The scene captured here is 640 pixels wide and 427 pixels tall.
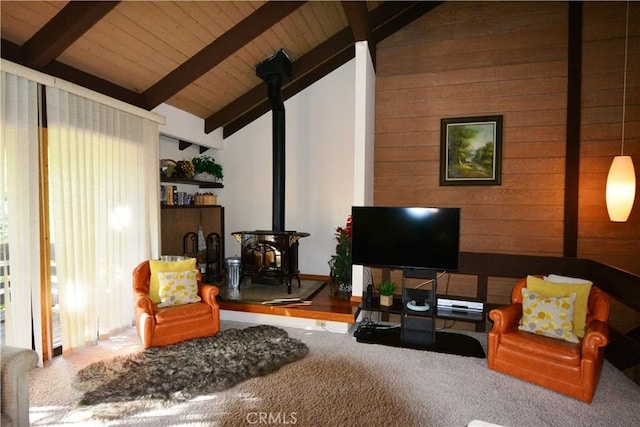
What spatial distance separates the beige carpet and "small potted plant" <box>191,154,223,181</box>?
2728 millimetres

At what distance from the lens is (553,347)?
8.17 ft

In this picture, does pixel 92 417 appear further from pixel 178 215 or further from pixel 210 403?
pixel 178 215

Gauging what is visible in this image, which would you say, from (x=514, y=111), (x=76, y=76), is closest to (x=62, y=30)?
(x=76, y=76)

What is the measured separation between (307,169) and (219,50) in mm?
2204

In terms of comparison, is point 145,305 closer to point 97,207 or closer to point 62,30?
point 97,207

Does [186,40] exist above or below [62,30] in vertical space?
above

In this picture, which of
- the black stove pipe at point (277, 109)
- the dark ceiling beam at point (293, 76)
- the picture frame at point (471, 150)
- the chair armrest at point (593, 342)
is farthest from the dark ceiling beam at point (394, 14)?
the chair armrest at point (593, 342)

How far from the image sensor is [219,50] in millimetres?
3504

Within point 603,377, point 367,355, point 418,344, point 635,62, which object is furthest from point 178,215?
point 635,62

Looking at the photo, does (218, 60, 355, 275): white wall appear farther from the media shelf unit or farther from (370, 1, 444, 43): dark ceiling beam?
the media shelf unit

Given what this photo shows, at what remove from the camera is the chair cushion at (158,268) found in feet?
11.0

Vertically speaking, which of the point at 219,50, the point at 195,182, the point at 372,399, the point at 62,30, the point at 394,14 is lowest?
the point at 372,399

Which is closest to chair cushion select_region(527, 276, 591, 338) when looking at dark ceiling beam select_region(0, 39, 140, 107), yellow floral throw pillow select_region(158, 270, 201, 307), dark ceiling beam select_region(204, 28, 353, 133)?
yellow floral throw pillow select_region(158, 270, 201, 307)

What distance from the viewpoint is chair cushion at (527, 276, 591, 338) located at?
272cm
